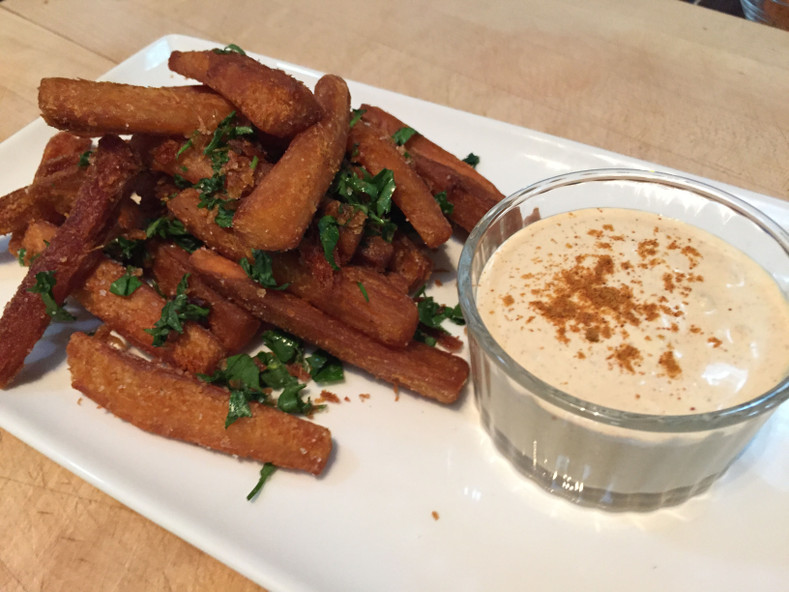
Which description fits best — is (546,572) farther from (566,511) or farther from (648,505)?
(648,505)

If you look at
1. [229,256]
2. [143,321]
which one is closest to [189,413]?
[143,321]

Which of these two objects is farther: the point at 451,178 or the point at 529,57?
the point at 529,57

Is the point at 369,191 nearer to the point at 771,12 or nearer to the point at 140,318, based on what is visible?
the point at 140,318

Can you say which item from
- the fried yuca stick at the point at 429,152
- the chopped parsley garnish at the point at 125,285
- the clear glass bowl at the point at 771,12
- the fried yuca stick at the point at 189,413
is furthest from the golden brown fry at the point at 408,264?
the clear glass bowl at the point at 771,12

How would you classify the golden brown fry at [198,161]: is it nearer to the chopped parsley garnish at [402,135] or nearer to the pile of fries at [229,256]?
the pile of fries at [229,256]

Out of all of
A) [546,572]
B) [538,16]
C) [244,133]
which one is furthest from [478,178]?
[538,16]

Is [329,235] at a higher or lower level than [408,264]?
higher

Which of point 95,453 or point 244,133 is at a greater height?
point 244,133
